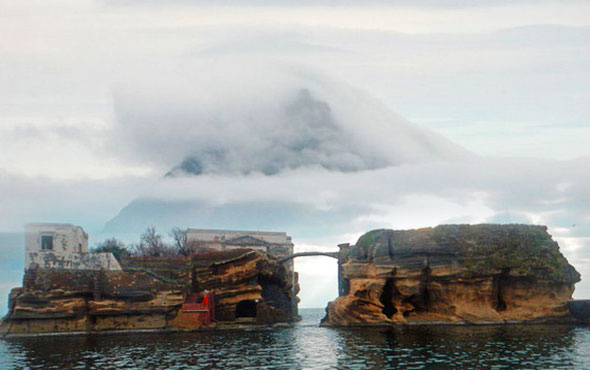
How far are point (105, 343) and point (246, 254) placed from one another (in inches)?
944

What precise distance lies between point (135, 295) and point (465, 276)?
3398 centimetres

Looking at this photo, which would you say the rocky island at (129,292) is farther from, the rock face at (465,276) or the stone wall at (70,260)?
the rock face at (465,276)

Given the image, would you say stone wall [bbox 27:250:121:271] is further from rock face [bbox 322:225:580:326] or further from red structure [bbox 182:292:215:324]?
rock face [bbox 322:225:580:326]

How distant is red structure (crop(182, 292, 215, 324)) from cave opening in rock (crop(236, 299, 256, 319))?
704 centimetres

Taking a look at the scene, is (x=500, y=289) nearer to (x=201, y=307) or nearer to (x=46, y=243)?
(x=201, y=307)

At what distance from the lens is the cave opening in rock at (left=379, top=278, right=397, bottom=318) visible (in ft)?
246

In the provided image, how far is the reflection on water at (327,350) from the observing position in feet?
137

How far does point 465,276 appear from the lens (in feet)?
239

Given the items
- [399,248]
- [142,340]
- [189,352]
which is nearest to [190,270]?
[142,340]

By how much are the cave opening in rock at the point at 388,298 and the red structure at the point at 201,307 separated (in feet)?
59.8

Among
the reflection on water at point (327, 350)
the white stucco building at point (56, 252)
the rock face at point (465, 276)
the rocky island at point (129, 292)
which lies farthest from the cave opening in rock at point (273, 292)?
the reflection on water at point (327, 350)

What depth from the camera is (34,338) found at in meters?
67.4

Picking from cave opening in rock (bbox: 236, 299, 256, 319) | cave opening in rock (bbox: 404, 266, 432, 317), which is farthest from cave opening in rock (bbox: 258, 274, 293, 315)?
cave opening in rock (bbox: 404, 266, 432, 317)

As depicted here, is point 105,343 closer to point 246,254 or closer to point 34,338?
point 34,338
